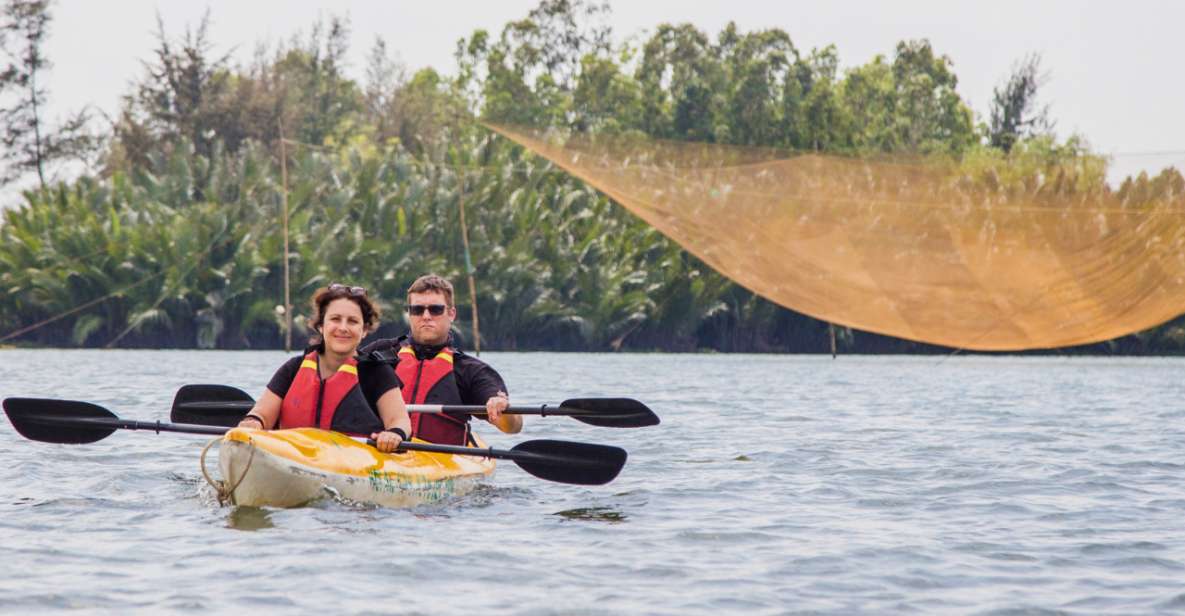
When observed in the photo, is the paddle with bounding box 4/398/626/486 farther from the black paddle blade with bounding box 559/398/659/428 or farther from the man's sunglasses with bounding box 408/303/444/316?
the man's sunglasses with bounding box 408/303/444/316

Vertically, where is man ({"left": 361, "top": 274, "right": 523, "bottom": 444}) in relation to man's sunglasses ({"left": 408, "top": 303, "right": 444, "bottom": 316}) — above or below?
below

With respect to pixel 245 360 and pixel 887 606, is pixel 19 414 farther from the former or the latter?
pixel 245 360

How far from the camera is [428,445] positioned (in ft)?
34.5

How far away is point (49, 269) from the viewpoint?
40062 mm

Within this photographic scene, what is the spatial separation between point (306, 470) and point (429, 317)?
1.74 metres

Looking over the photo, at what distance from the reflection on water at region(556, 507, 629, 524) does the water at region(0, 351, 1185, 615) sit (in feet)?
0.10

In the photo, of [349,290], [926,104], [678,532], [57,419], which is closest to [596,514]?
[678,532]

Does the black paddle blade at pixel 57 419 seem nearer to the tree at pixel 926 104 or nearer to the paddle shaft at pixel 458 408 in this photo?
the paddle shaft at pixel 458 408

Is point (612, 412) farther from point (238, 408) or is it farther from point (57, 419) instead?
point (57, 419)

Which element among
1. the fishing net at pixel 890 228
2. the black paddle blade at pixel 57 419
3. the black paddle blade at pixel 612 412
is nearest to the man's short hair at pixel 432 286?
the black paddle blade at pixel 612 412

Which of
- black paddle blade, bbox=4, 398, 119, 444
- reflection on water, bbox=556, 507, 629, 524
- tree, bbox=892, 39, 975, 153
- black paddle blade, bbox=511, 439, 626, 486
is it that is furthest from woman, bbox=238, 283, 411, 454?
tree, bbox=892, 39, 975, 153

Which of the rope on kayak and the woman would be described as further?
the woman

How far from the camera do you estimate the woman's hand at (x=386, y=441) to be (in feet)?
32.8

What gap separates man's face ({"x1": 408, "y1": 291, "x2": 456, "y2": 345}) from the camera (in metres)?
11.0
